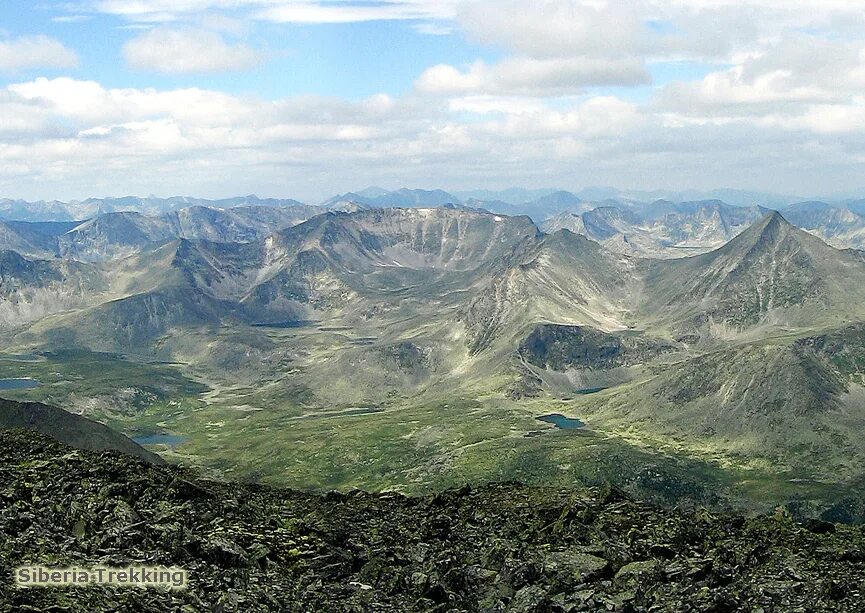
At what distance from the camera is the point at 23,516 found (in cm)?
5884

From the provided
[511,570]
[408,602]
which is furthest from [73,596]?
[511,570]

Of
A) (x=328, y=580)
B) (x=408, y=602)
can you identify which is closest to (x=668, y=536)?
(x=408, y=602)

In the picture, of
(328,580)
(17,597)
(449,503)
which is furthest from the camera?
(449,503)

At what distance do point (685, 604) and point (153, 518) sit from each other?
4365 centimetres

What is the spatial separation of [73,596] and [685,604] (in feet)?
135

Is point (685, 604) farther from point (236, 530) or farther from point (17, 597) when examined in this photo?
point (17, 597)

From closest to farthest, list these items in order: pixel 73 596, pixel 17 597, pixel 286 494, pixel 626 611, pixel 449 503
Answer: pixel 17 597 < pixel 73 596 < pixel 626 611 < pixel 449 503 < pixel 286 494

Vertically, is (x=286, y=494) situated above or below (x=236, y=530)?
below

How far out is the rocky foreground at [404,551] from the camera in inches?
2020

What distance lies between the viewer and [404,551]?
203 feet

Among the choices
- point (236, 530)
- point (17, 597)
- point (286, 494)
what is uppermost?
point (17, 597)

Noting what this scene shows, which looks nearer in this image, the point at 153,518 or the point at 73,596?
the point at 73,596

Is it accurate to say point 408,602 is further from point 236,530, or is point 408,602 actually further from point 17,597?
point 17,597

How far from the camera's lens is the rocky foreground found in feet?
168
